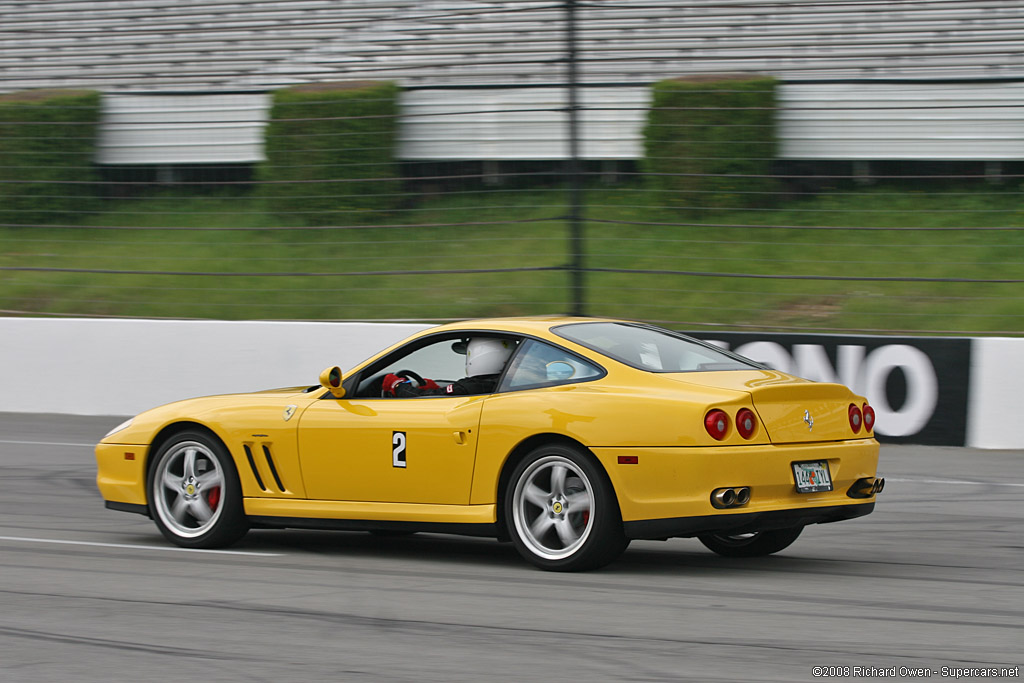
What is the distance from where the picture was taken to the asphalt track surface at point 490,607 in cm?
445

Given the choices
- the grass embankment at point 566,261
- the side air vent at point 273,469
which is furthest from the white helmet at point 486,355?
the grass embankment at point 566,261

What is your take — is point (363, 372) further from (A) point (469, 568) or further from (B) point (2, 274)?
(B) point (2, 274)

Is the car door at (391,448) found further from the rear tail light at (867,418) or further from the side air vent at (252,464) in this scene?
the rear tail light at (867,418)

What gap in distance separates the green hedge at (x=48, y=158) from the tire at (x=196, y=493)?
32.8ft

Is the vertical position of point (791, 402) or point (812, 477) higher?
point (791, 402)

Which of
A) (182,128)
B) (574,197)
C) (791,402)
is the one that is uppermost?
(182,128)

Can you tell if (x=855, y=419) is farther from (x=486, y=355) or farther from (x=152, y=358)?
(x=152, y=358)

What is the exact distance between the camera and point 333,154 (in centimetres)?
1544

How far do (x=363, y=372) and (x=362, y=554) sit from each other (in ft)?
3.18

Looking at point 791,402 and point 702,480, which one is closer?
point 702,480

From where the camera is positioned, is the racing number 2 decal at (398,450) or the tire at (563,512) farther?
the racing number 2 decal at (398,450)

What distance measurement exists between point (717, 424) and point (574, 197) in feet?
25.7

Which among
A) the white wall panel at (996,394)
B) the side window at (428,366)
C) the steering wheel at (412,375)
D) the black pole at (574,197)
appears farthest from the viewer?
the black pole at (574,197)

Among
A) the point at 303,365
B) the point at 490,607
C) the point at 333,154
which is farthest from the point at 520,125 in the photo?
the point at 490,607
